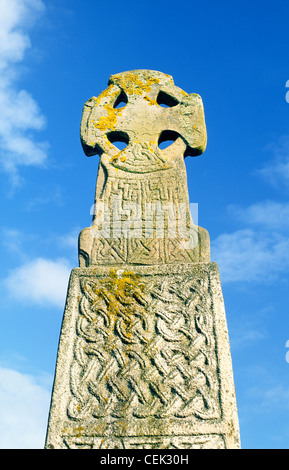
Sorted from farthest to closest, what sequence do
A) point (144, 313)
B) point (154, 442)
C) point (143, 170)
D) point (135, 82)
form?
point (135, 82) → point (143, 170) → point (144, 313) → point (154, 442)

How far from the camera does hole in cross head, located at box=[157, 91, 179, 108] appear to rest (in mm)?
4742

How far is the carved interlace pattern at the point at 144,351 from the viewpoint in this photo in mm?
3080

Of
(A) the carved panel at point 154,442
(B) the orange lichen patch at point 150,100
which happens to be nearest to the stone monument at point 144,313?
(A) the carved panel at point 154,442

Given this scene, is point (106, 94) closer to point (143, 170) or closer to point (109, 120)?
point (109, 120)

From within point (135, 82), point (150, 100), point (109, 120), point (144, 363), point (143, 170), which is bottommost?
point (144, 363)

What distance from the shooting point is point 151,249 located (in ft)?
12.5

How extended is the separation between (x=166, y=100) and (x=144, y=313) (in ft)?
8.14

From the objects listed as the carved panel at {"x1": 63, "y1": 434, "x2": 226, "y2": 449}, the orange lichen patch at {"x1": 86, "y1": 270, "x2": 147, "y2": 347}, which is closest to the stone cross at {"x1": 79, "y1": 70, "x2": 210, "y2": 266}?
the orange lichen patch at {"x1": 86, "y1": 270, "x2": 147, "y2": 347}

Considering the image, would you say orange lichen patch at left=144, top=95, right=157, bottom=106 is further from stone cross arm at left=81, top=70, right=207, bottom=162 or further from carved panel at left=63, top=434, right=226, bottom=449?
carved panel at left=63, top=434, right=226, bottom=449

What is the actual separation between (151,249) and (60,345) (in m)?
1.08

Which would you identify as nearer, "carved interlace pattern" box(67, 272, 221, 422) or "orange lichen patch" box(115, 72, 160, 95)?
"carved interlace pattern" box(67, 272, 221, 422)

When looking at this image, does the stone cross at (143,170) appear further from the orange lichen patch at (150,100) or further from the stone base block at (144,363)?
the stone base block at (144,363)

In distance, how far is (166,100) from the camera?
4.84 metres

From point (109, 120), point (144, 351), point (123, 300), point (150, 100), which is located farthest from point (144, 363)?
point (150, 100)
